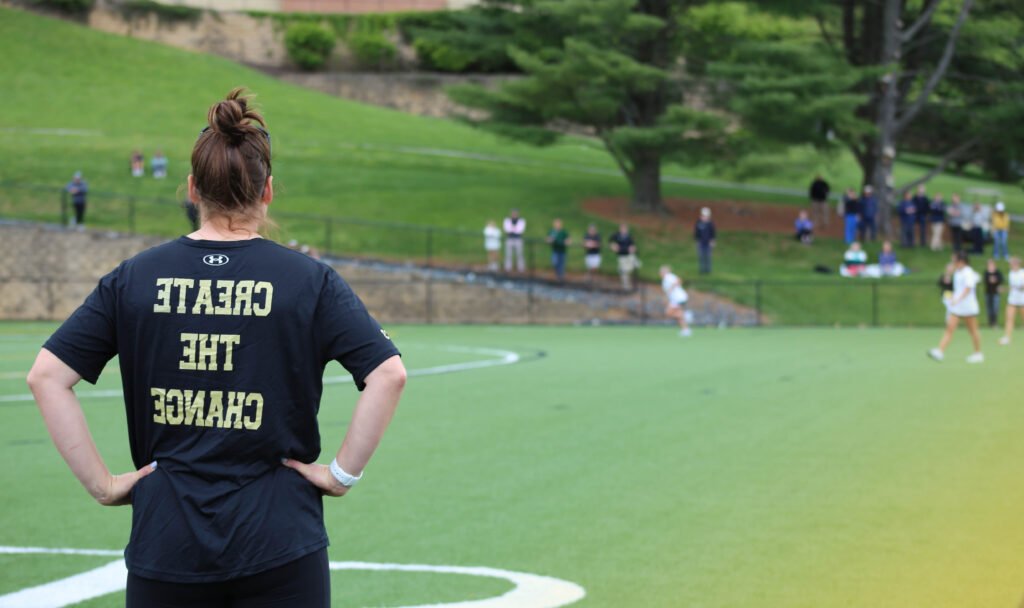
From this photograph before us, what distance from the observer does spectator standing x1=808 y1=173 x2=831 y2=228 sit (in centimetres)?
5150

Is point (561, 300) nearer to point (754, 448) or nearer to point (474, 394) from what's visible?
point (474, 394)

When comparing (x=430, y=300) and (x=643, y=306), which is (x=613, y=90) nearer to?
(x=643, y=306)

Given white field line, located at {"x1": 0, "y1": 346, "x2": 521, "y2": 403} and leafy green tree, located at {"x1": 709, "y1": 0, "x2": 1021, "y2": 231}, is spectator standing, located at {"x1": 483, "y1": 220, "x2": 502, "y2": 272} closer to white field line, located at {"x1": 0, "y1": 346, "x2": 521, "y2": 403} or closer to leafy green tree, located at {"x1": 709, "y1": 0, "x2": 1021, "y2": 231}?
leafy green tree, located at {"x1": 709, "y1": 0, "x2": 1021, "y2": 231}

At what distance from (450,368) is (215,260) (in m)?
17.8

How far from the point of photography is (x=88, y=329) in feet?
12.1

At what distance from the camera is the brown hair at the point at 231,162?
12.0ft

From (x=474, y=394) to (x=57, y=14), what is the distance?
73.9 metres

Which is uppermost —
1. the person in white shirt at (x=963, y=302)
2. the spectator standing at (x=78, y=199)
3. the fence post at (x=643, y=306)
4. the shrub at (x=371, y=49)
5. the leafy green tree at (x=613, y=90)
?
the shrub at (x=371, y=49)

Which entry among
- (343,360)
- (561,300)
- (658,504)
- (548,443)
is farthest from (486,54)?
(343,360)

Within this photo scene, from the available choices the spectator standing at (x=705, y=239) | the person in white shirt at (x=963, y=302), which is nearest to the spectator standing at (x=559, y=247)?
the spectator standing at (x=705, y=239)

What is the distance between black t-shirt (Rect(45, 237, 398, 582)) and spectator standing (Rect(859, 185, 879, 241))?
44.9 meters

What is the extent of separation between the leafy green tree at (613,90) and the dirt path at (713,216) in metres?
1.03

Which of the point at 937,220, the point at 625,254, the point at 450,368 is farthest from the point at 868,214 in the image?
the point at 450,368

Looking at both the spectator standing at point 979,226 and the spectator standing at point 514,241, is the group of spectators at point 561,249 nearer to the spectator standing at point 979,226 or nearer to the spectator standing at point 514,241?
the spectator standing at point 514,241
